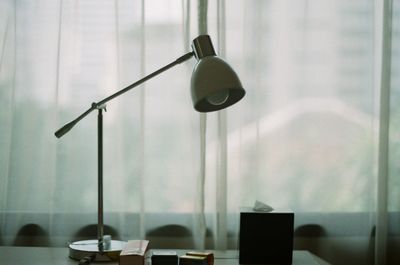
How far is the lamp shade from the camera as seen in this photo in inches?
53.7

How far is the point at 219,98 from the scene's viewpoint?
150 centimetres

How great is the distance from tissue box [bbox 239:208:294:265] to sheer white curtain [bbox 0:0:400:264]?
1.48 feet

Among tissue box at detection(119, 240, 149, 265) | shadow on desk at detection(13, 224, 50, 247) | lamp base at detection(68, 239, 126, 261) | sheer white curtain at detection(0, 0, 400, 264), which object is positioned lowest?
shadow on desk at detection(13, 224, 50, 247)

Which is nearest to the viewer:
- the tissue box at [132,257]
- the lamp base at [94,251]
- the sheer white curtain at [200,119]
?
the tissue box at [132,257]

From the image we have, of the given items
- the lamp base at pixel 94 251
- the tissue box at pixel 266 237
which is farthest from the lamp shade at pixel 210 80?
the lamp base at pixel 94 251

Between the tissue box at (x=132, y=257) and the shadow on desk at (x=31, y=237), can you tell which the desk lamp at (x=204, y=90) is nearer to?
the tissue box at (x=132, y=257)

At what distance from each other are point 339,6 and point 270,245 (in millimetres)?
1005

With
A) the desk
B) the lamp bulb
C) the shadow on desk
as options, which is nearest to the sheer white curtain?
the shadow on desk

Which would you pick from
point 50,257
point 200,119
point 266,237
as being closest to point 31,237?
point 50,257

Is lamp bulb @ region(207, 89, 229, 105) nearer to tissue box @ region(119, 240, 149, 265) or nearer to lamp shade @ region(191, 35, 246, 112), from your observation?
lamp shade @ region(191, 35, 246, 112)

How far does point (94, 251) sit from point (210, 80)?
2.14 feet

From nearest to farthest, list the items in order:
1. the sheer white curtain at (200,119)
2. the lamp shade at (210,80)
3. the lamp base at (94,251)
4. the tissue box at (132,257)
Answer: the lamp shade at (210,80), the tissue box at (132,257), the lamp base at (94,251), the sheer white curtain at (200,119)

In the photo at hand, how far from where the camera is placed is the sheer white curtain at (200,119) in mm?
2123

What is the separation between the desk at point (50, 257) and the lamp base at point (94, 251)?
20 millimetres
